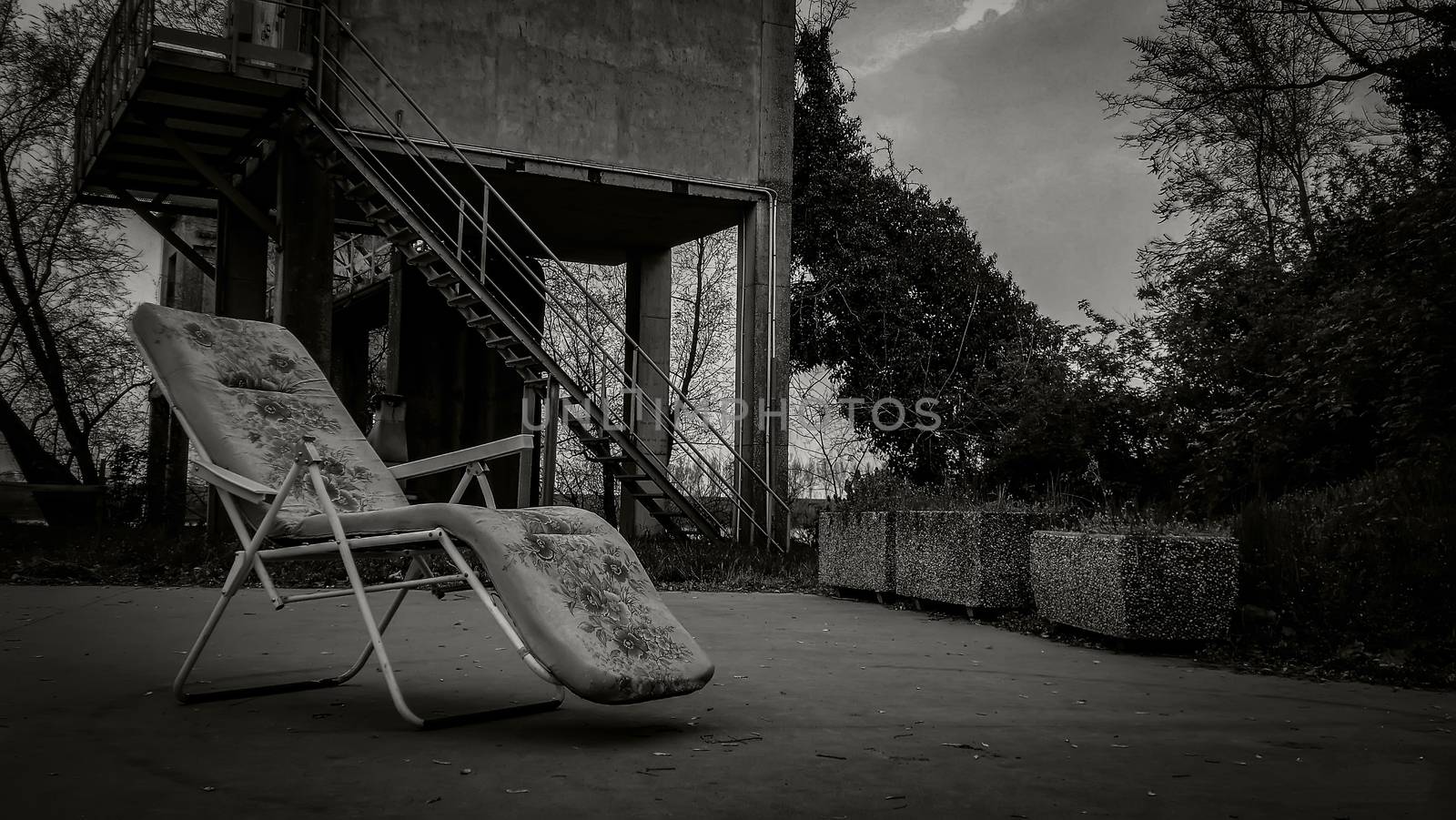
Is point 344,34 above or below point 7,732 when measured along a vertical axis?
above

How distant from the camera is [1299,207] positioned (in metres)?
16.9

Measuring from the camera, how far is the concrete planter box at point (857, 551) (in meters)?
7.55

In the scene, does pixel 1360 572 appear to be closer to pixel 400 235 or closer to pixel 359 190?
pixel 400 235

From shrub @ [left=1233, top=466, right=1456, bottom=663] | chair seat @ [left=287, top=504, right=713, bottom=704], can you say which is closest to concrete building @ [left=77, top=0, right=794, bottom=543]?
shrub @ [left=1233, top=466, right=1456, bottom=663]

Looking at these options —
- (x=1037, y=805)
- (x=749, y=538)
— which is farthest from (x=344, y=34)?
(x=1037, y=805)

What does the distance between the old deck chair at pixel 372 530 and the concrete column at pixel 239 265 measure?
899 centimetres

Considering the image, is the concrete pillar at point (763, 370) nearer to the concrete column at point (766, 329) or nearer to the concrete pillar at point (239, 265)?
the concrete column at point (766, 329)

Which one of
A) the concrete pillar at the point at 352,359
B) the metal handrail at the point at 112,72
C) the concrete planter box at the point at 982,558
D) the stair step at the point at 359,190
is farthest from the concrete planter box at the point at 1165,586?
the concrete pillar at the point at 352,359

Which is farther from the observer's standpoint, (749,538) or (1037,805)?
(749,538)

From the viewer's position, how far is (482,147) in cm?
1170

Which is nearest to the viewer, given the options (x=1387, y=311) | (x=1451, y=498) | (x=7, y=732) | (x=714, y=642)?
(x=7, y=732)

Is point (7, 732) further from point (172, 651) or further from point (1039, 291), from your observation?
point (1039, 291)

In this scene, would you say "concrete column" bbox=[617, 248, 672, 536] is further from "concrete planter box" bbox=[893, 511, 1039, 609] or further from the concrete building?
"concrete planter box" bbox=[893, 511, 1039, 609]

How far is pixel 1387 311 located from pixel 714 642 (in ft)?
19.7
